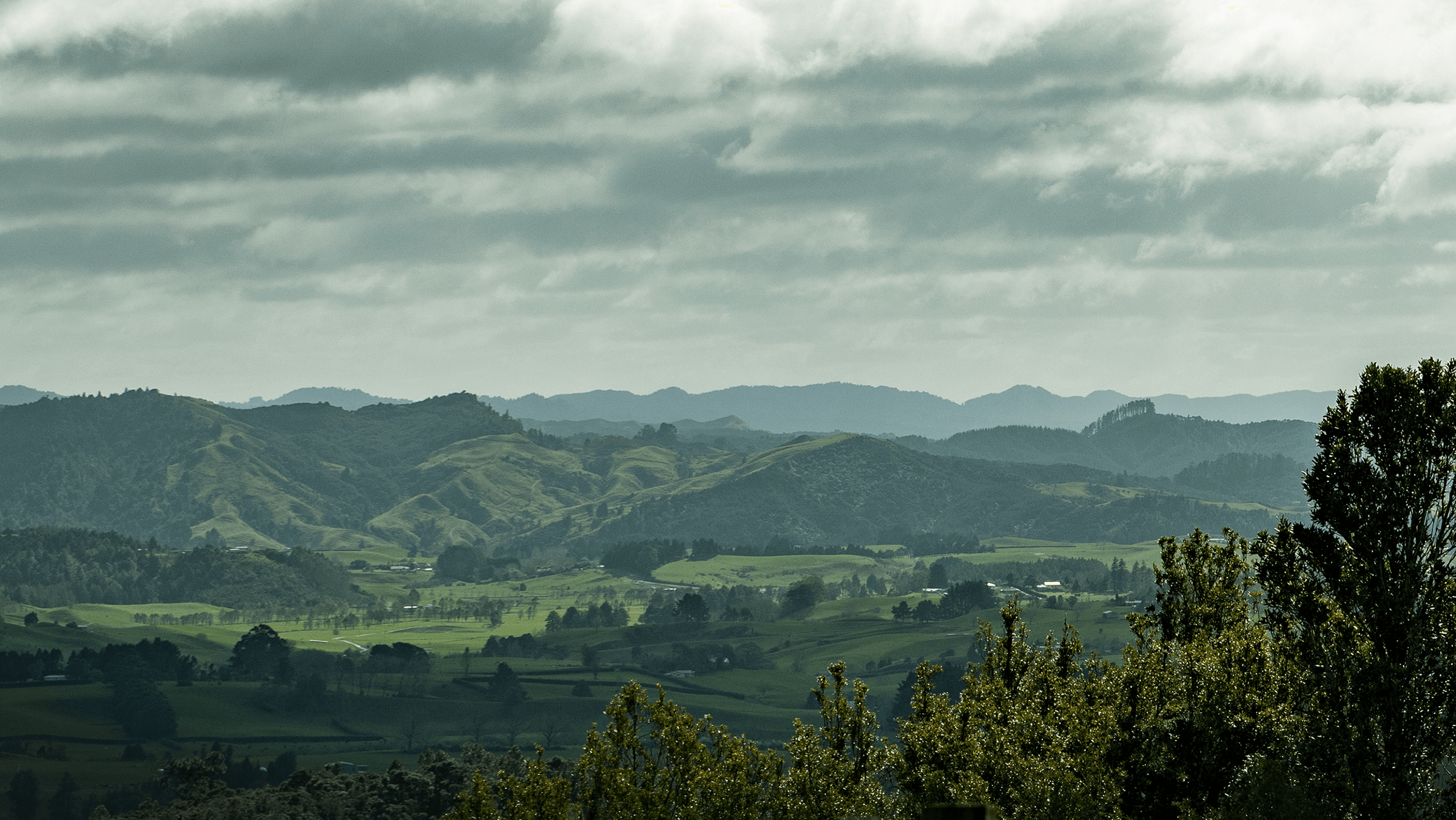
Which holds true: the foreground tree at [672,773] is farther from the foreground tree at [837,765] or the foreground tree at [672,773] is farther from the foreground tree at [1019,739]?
the foreground tree at [1019,739]

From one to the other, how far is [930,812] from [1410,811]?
38.7 m

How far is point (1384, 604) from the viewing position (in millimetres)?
45500

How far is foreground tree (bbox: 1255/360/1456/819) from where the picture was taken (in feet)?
144

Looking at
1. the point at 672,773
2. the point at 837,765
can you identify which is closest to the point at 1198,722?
the point at 837,765

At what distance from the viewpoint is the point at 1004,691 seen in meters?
57.0

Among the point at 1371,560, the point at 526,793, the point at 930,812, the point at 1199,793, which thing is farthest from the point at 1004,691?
the point at 930,812

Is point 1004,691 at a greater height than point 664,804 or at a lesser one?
greater

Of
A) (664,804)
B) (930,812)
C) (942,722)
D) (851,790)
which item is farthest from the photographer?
(664,804)

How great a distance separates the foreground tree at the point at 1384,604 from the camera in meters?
44.0

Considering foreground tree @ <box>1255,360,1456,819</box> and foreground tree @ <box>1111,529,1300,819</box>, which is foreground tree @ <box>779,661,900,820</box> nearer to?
foreground tree @ <box>1111,529,1300,819</box>

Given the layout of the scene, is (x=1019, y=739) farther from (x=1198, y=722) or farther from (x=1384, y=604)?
(x=1384, y=604)

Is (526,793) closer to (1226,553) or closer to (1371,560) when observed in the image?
(1226,553)

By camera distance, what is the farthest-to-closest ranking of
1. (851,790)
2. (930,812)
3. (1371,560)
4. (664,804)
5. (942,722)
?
1. (664,804)
2. (851,790)
3. (942,722)
4. (1371,560)
5. (930,812)

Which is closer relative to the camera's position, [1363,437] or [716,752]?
[1363,437]
